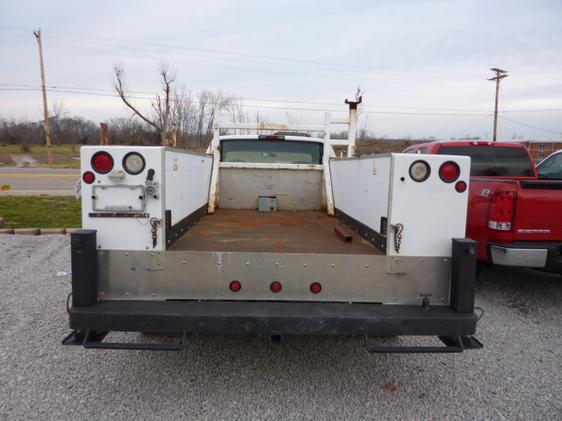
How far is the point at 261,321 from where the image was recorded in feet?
8.83

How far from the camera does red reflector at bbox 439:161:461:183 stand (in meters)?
2.83

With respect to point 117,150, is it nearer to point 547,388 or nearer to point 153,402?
point 153,402

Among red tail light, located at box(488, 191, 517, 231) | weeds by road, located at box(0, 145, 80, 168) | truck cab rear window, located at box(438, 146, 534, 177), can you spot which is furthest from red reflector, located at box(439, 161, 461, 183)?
weeds by road, located at box(0, 145, 80, 168)

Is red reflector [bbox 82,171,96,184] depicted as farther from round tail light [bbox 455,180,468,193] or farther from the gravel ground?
round tail light [bbox 455,180,468,193]

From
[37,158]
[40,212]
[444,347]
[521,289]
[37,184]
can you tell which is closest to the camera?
[444,347]

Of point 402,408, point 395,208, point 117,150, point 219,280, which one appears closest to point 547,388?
point 402,408

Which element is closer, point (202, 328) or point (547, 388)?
point (202, 328)

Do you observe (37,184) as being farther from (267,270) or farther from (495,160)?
(267,270)

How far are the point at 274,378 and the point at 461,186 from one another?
6.36ft

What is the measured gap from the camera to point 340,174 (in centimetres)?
466

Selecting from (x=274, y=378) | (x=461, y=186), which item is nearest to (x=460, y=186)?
(x=461, y=186)

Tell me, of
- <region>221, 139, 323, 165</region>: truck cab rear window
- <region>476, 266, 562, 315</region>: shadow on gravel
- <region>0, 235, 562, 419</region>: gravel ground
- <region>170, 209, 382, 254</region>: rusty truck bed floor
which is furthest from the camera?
<region>221, 139, 323, 165</region>: truck cab rear window

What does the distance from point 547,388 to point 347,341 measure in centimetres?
157

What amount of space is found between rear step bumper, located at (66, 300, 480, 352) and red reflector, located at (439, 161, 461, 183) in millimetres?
871
